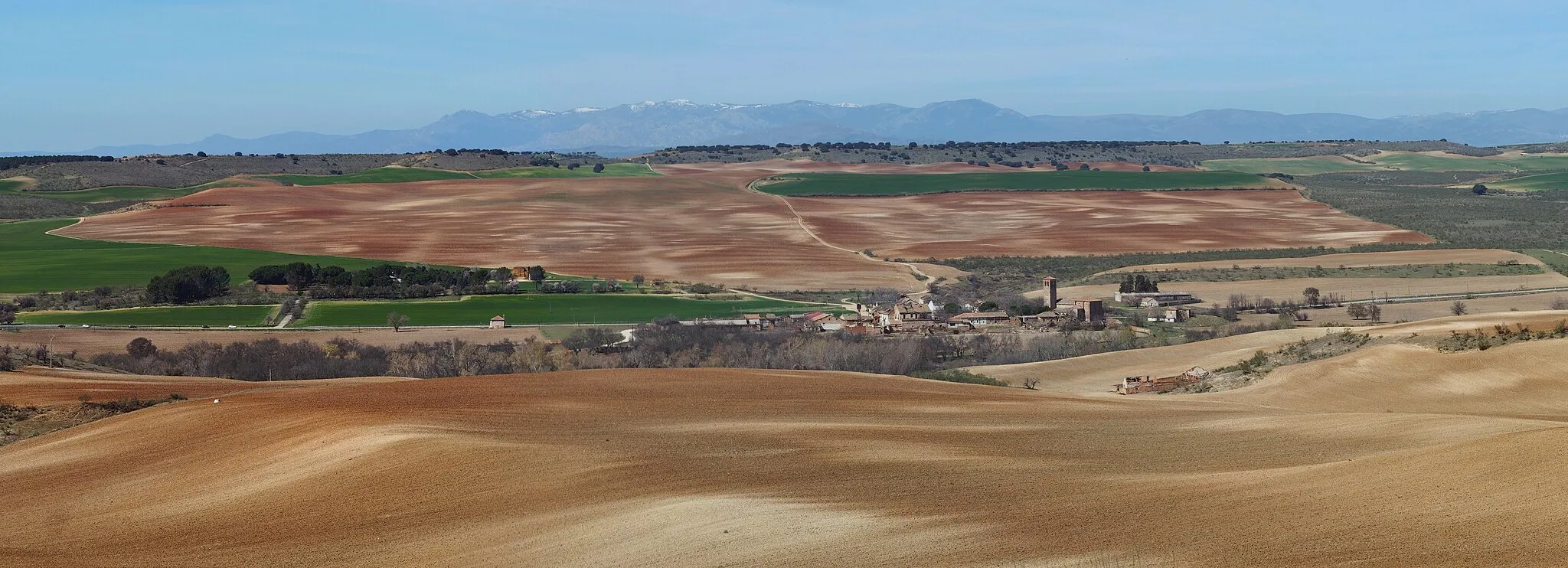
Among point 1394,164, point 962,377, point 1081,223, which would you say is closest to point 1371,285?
point 962,377

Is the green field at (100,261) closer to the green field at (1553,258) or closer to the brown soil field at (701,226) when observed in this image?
the brown soil field at (701,226)

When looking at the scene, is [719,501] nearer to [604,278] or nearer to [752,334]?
[752,334]

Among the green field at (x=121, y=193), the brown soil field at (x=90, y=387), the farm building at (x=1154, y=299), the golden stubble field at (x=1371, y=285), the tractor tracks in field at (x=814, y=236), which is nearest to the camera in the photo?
the brown soil field at (x=90, y=387)

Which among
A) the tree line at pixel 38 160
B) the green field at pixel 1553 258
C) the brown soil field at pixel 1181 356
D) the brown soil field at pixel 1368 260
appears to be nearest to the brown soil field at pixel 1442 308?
the brown soil field at pixel 1181 356

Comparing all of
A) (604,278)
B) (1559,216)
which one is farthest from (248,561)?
(1559,216)

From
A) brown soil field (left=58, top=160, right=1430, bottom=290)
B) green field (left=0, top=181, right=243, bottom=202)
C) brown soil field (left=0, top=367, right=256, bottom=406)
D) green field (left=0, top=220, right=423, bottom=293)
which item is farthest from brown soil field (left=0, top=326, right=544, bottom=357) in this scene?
green field (left=0, top=181, right=243, bottom=202)
